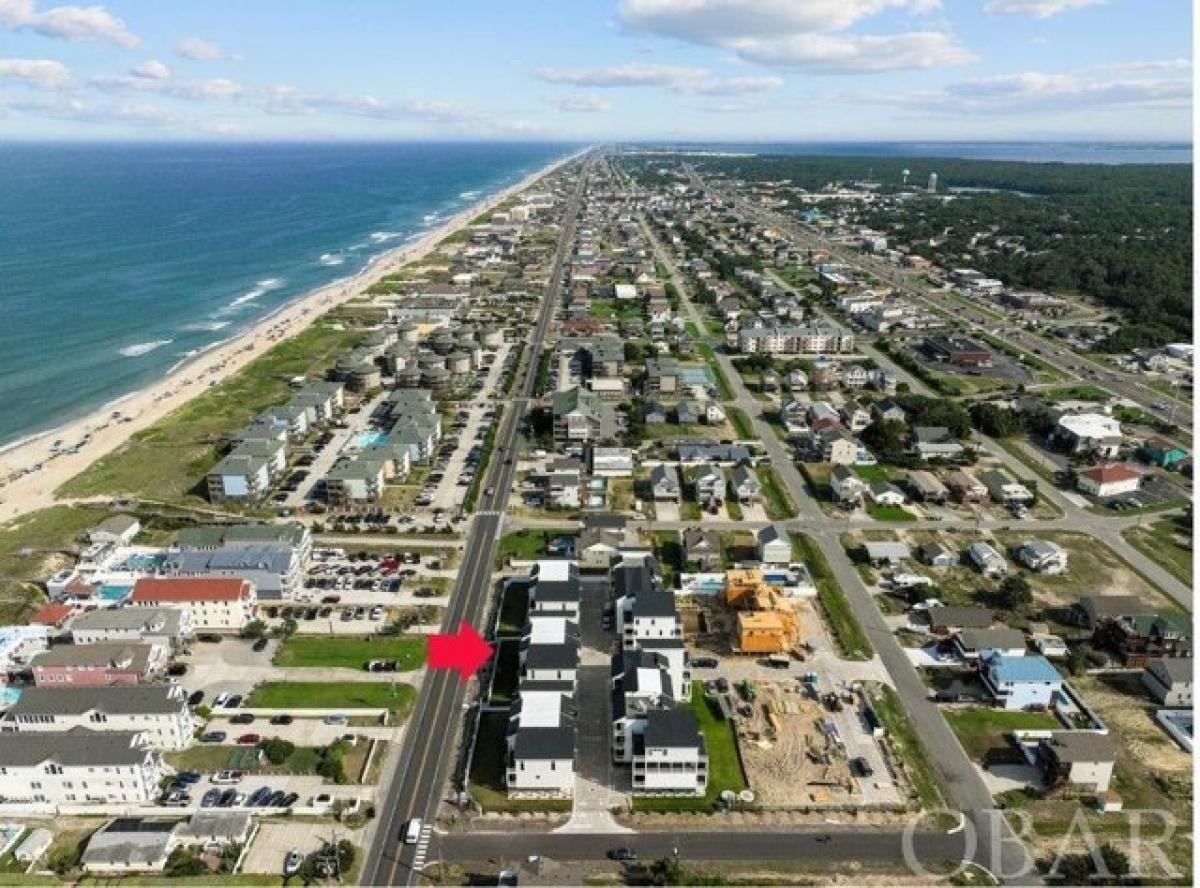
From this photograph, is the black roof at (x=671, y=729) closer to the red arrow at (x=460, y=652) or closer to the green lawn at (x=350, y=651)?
the red arrow at (x=460, y=652)

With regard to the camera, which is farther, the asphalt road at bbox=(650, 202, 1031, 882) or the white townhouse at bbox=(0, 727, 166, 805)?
the white townhouse at bbox=(0, 727, 166, 805)

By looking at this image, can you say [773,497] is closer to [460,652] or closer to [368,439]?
[460,652]

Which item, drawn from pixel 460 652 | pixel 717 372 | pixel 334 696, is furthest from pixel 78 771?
pixel 717 372

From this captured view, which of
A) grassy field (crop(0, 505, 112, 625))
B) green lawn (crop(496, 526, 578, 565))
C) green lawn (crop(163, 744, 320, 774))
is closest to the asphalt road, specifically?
green lawn (crop(496, 526, 578, 565))

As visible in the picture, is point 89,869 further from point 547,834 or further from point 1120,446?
point 1120,446

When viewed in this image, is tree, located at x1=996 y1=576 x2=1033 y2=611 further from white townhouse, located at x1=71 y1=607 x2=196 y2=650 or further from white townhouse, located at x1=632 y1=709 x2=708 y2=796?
white townhouse, located at x1=71 y1=607 x2=196 y2=650
